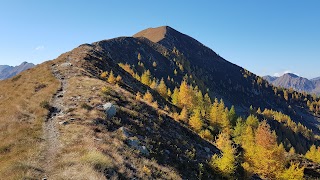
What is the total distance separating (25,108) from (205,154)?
Result: 23650 millimetres

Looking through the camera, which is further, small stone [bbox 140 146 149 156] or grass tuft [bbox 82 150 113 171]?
small stone [bbox 140 146 149 156]

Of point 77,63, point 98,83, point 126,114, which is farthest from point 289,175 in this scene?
point 77,63

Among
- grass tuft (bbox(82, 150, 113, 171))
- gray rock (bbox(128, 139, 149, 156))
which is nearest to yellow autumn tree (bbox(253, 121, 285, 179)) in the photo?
gray rock (bbox(128, 139, 149, 156))

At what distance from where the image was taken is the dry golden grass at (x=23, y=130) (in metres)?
17.8

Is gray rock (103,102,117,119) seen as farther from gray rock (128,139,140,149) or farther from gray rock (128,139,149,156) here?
gray rock (128,139,149,156)

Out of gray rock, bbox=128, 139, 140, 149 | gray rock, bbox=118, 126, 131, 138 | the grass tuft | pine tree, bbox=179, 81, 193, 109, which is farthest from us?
pine tree, bbox=179, 81, 193, 109

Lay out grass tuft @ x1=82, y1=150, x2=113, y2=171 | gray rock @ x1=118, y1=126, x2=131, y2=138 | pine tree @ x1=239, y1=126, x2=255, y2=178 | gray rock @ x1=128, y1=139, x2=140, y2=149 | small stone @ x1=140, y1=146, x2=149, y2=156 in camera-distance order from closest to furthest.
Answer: grass tuft @ x1=82, y1=150, x2=113, y2=171, small stone @ x1=140, y1=146, x2=149, y2=156, gray rock @ x1=128, y1=139, x2=140, y2=149, gray rock @ x1=118, y1=126, x2=131, y2=138, pine tree @ x1=239, y1=126, x2=255, y2=178

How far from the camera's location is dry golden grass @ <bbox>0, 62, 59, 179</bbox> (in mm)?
17844

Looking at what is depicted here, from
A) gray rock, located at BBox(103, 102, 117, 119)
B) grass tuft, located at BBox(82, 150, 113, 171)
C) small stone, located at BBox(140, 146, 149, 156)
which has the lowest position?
small stone, located at BBox(140, 146, 149, 156)

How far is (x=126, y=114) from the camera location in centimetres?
3519

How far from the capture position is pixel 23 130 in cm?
2542

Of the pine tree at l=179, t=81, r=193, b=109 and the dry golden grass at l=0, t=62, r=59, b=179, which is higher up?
the pine tree at l=179, t=81, r=193, b=109

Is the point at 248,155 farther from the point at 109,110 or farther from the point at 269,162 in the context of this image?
the point at 109,110

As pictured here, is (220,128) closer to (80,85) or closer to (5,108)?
(80,85)
